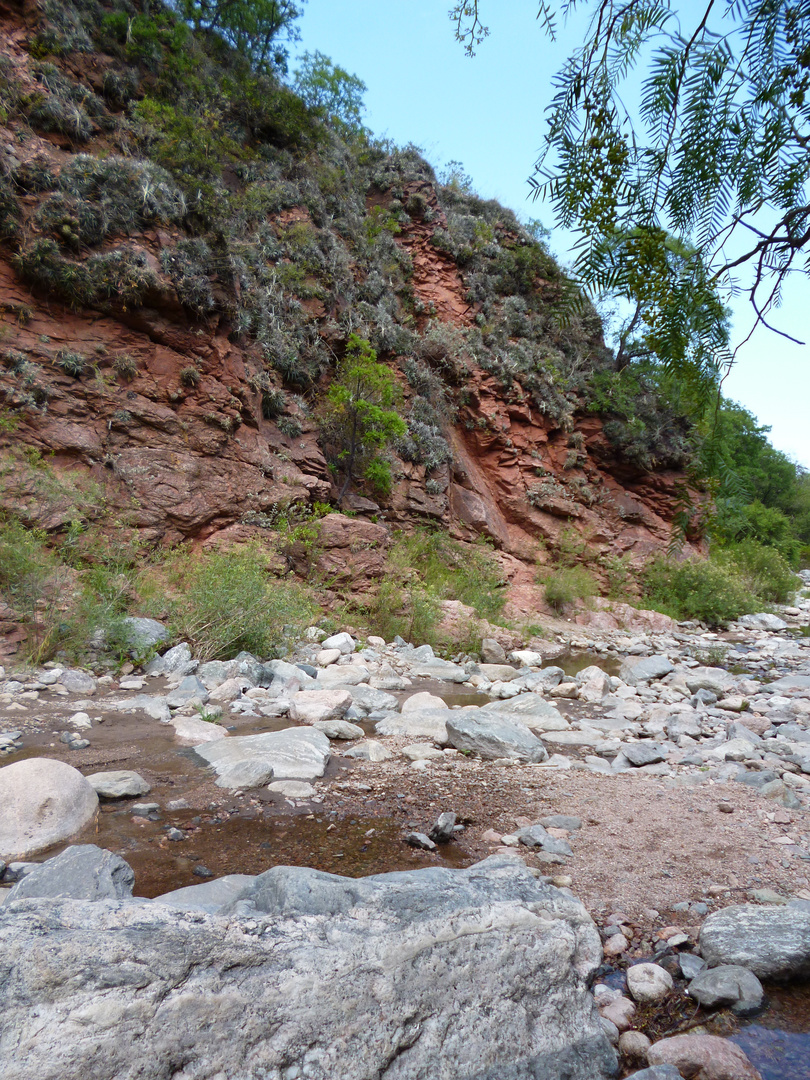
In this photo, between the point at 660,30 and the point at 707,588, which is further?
the point at 707,588

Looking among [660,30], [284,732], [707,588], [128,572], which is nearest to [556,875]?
[284,732]

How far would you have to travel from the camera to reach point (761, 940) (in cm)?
179

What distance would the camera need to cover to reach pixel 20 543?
536 cm

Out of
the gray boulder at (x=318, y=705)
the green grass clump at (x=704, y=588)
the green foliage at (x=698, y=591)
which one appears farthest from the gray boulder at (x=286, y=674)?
the green foliage at (x=698, y=591)

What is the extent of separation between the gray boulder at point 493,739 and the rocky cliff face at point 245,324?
2832 millimetres

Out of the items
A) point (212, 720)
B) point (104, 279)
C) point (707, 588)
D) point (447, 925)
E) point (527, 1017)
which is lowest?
point (212, 720)

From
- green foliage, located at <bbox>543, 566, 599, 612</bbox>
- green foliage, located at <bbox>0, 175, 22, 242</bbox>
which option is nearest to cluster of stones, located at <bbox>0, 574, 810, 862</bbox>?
green foliage, located at <bbox>543, 566, 599, 612</bbox>

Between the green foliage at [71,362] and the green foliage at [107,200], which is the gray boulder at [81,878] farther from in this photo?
the green foliage at [107,200]

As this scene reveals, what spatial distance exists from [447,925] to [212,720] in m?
3.49

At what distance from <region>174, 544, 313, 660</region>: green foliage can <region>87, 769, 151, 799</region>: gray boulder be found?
2861mm

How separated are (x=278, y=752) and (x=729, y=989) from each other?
2.66 m

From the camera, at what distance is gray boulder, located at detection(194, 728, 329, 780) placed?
353cm

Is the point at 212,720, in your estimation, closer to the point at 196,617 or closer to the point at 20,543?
the point at 196,617

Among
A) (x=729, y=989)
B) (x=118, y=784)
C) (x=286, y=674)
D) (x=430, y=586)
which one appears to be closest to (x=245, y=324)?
(x=430, y=586)
